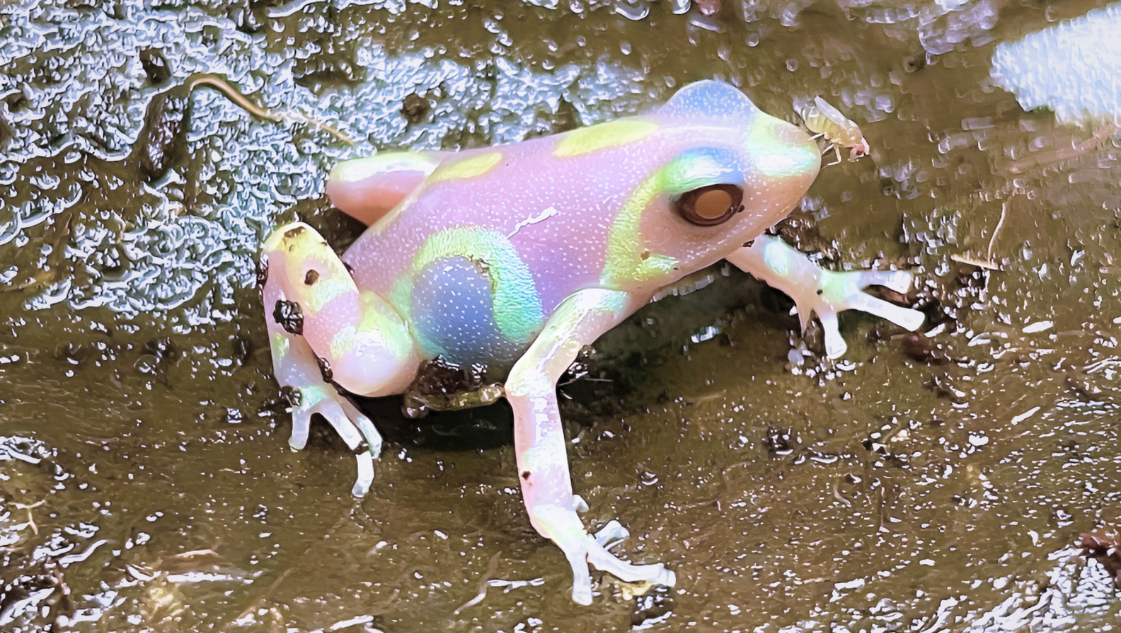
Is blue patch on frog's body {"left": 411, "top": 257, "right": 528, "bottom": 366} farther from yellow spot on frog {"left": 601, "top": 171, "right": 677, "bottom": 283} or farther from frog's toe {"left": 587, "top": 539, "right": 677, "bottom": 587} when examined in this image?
frog's toe {"left": 587, "top": 539, "right": 677, "bottom": 587}

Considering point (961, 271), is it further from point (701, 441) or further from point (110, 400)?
point (110, 400)

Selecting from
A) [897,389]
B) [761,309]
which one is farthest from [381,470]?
[897,389]

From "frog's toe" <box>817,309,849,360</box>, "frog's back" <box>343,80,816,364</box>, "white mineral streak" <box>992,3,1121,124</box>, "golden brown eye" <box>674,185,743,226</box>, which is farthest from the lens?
"white mineral streak" <box>992,3,1121,124</box>

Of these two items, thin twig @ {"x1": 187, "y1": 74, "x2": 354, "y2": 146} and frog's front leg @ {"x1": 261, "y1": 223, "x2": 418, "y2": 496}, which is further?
thin twig @ {"x1": 187, "y1": 74, "x2": 354, "y2": 146}

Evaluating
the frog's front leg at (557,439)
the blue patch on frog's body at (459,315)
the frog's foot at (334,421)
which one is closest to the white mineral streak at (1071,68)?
the frog's front leg at (557,439)

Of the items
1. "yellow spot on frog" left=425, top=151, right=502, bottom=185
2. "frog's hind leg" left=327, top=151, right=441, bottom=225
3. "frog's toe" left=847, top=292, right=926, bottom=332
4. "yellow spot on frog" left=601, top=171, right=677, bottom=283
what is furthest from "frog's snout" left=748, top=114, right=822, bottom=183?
"frog's hind leg" left=327, top=151, right=441, bottom=225

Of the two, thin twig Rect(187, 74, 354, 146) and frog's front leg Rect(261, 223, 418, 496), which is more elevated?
thin twig Rect(187, 74, 354, 146)

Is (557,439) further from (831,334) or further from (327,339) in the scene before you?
(831,334)

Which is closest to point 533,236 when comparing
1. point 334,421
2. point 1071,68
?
point 334,421
